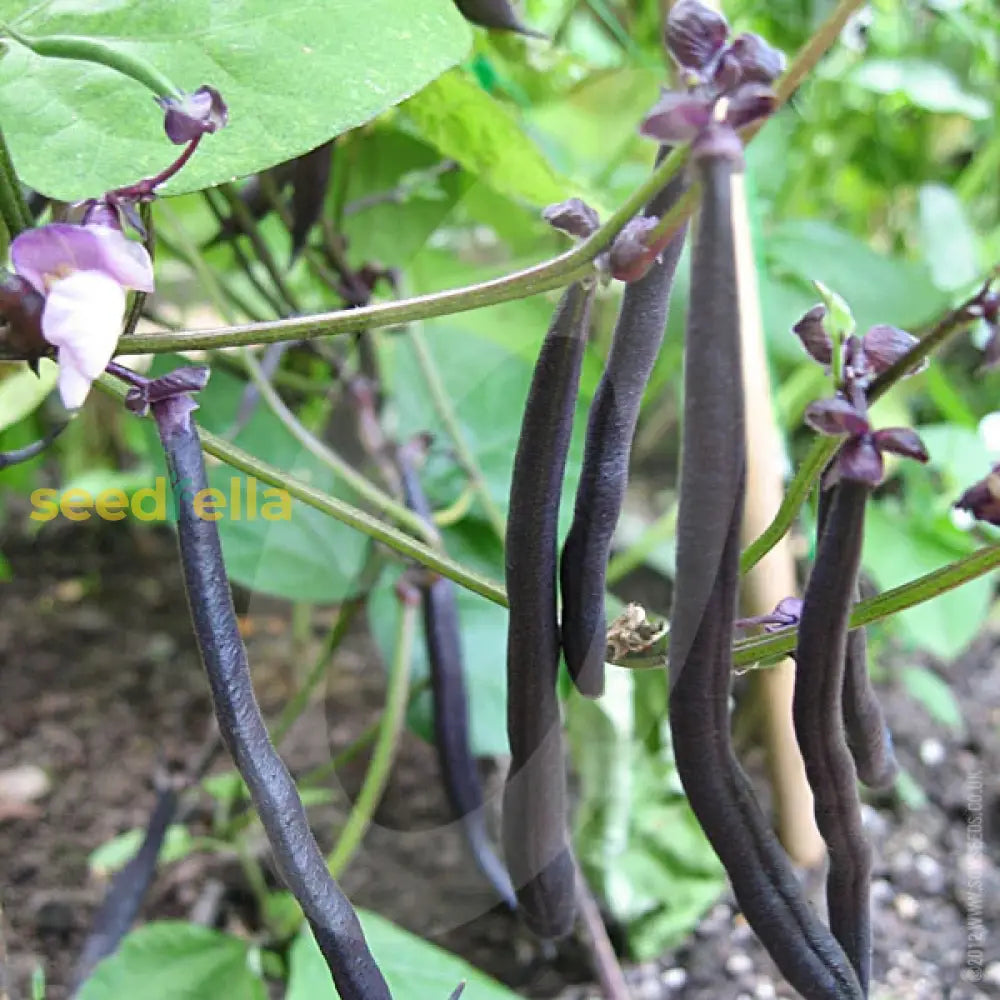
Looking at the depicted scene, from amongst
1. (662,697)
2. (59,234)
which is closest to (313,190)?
(59,234)

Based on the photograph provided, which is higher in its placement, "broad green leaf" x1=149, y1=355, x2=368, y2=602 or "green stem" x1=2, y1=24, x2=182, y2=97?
"green stem" x1=2, y1=24, x2=182, y2=97

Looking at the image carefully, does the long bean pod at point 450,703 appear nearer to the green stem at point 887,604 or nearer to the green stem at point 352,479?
the green stem at point 352,479

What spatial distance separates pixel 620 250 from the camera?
29 cm

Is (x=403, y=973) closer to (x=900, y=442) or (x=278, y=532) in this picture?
(x=278, y=532)

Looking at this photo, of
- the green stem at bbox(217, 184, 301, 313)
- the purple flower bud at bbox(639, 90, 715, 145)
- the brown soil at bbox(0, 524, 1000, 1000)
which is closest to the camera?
the purple flower bud at bbox(639, 90, 715, 145)

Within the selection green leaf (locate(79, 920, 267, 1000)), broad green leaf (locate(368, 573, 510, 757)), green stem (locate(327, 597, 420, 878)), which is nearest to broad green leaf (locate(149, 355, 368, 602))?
broad green leaf (locate(368, 573, 510, 757))

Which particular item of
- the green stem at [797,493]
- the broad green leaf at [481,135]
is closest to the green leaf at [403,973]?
the green stem at [797,493]

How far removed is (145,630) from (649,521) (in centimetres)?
62

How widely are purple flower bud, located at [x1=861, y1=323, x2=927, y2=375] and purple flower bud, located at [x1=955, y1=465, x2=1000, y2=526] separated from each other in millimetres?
37

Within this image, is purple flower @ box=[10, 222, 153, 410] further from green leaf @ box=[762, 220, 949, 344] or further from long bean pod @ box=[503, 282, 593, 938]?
green leaf @ box=[762, 220, 949, 344]

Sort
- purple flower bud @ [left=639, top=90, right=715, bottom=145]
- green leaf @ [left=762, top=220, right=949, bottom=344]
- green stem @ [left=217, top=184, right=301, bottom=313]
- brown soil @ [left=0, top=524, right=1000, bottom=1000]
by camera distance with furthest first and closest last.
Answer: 1. green leaf @ [left=762, top=220, right=949, bottom=344]
2. brown soil @ [left=0, top=524, right=1000, bottom=1000]
3. green stem @ [left=217, top=184, right=301, bottom=313]
4. purple flower bud @ [left=639, top=90, right=715, bottom=145]

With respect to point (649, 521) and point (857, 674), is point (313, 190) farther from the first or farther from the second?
point (649, 521)

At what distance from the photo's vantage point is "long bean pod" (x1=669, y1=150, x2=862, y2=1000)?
0.86 ft

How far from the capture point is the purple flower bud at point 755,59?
0.26 meters
